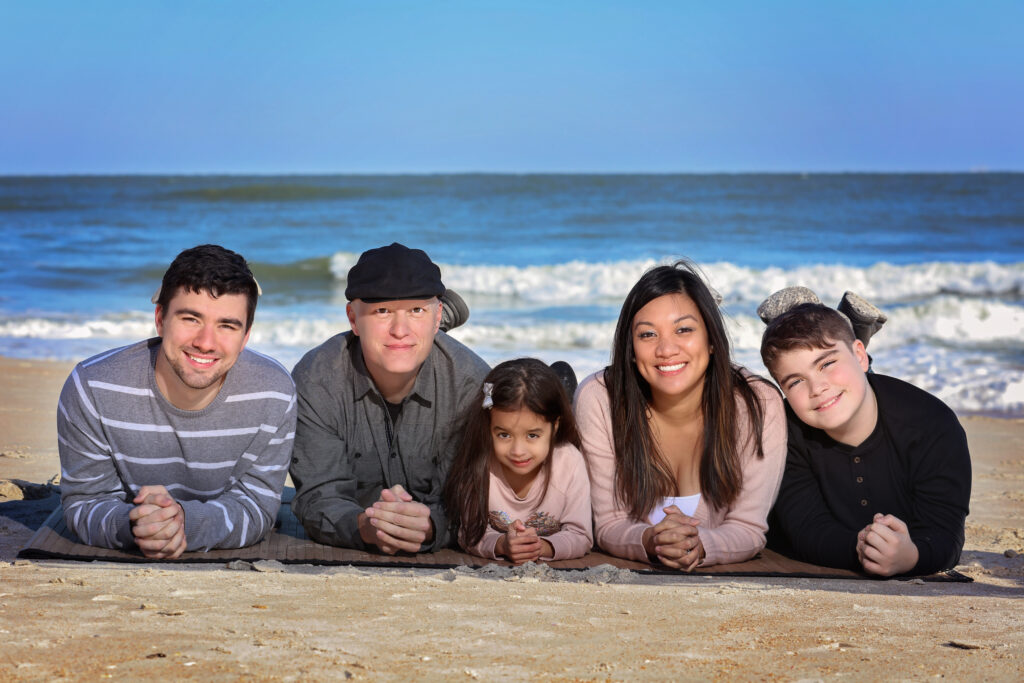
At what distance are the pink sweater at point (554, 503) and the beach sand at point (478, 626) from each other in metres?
0.40

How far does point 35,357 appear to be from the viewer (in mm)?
10273

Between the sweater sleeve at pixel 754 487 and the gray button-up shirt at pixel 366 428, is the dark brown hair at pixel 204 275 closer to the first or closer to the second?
the gray button-up shirt at pixel 366 428

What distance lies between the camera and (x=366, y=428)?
425 cm

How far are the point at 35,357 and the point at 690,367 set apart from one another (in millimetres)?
8437

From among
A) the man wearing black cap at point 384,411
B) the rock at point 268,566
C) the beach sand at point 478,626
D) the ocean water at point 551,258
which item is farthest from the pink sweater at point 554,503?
the ocean water at point 551,258

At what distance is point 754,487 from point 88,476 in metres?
2.54

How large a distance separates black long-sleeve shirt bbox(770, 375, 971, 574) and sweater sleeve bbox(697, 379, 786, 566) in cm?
14

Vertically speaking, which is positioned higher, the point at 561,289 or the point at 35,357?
the point at 561,289

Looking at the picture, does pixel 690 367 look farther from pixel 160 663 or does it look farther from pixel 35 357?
pixel 35 357

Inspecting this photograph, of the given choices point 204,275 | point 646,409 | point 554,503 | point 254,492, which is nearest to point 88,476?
point 254,492

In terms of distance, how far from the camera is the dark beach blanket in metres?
3.71

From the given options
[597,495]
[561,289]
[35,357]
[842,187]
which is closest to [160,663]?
[597,495]

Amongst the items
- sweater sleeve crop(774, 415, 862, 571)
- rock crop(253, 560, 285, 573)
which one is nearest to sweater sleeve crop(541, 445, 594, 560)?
sweater sleeve crop(774, 415, 862, 571)

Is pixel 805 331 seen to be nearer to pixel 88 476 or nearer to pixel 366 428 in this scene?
pixel 366 428
